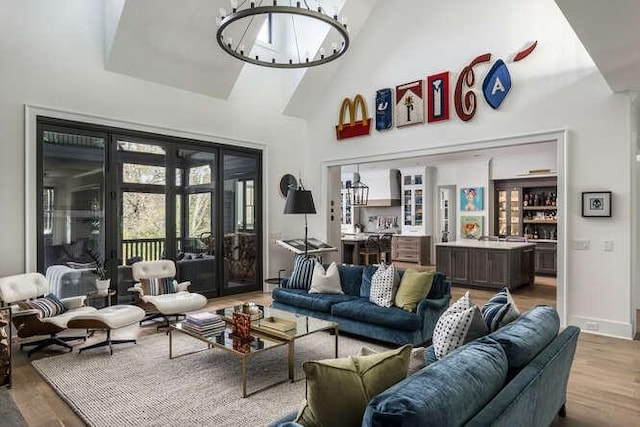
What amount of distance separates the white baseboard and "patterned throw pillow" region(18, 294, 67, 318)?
5742 millimetres

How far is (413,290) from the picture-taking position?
13.4ft

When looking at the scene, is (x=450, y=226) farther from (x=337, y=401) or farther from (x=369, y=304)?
(x=337, y=401)

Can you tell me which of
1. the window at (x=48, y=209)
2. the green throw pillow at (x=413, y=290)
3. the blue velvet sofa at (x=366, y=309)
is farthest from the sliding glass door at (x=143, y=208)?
the green throw pillow at (x=413, y=290)

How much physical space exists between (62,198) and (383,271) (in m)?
4.04

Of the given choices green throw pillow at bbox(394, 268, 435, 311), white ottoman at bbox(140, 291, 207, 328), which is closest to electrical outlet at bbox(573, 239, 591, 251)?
green throw pillow at bbox(394, 268, 435, 311)

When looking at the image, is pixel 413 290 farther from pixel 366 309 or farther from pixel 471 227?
pixel 471 227

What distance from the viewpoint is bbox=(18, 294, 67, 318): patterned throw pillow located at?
3.95 metres

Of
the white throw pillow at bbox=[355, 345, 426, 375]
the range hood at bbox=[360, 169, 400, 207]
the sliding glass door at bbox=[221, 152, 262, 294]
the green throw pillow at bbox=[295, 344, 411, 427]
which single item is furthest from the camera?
the range hood at bbox=[360, 169, 400, 207]

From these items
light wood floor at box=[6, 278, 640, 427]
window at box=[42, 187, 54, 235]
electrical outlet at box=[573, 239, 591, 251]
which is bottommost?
light wood floor at box=[6, 278, 640, 427]

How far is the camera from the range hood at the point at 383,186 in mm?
12117

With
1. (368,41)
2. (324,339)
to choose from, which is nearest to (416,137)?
(368,41)

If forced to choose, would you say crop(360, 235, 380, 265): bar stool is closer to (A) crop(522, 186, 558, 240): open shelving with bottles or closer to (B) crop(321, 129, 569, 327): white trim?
(A) crop(522, 186, 558, 240): open shelving with bottles

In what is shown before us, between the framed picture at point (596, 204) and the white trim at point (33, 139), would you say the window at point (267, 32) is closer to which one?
the white trim at point (33, 139)

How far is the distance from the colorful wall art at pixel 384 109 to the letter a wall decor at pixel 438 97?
67 centimetres
